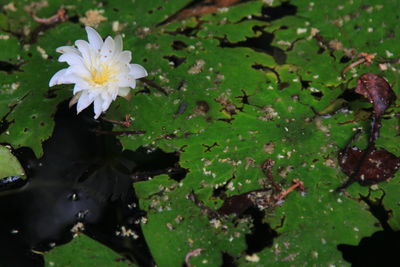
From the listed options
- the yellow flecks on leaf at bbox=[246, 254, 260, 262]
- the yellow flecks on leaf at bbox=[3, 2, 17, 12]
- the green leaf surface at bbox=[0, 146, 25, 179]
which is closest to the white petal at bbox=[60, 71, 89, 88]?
the green leaf surface at bbox=[0, 146, 25, 179]

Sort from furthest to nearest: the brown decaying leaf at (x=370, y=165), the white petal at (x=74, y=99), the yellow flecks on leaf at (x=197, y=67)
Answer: the yellow flecks on leaf at (x=197, y=67) < the white petal at (x=74, y=99) < the brown decaying leaf at (x=370, y=165)

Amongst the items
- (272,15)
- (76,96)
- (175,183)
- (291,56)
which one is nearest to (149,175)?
(175,183)

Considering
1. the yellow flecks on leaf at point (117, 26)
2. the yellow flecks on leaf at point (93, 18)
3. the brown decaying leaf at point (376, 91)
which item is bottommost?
the brown decaying leaf at point (376, 91)

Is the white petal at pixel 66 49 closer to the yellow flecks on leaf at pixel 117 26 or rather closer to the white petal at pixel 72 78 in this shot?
the white petal at pixel 72 78

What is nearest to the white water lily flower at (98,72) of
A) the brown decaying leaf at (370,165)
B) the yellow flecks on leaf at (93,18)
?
the yellow flecks on leaf at (93,18)

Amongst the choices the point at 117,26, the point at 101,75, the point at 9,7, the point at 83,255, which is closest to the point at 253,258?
→ the point at 83,255

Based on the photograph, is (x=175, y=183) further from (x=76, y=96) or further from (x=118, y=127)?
(x=76, y=96)

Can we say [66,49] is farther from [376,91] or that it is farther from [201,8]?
[376,91]
